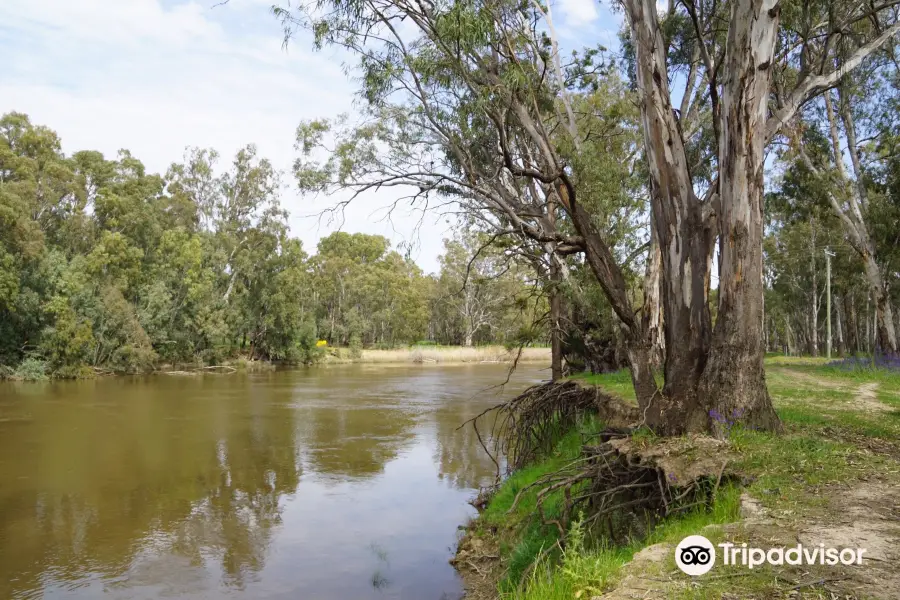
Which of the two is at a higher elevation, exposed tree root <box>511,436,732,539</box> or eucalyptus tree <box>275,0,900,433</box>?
eucalyptus tree <box>275,0,900,433</box>

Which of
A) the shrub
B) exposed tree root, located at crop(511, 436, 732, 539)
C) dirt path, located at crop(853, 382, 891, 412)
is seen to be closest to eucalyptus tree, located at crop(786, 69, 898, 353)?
dirt path, located at crop(853, 382, 891, 412)

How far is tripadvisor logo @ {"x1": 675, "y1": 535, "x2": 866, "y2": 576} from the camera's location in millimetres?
2760

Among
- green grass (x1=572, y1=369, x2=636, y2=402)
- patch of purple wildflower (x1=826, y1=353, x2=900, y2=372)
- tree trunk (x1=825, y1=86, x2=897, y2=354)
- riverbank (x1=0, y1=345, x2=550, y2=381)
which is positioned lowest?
riverbank (x1=0, y1=345, x2=550, y2=381)

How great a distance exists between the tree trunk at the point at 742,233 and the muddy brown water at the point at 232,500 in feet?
10.8

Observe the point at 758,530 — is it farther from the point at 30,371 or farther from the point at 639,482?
the point at 30,371

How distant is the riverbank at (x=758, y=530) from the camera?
265 cm

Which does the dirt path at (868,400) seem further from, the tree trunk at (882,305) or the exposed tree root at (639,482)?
the tree trunk at (882,305)

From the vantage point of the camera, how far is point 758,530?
3.20 meters

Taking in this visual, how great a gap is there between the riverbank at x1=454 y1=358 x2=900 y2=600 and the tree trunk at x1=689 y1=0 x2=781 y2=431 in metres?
0.31

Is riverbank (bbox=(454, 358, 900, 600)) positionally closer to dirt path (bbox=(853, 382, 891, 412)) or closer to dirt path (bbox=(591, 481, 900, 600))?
dirt path (bbox=(591, 481, 900, 600))

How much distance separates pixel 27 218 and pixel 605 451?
26738mm

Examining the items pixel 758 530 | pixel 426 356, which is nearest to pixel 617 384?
pixel 758 530

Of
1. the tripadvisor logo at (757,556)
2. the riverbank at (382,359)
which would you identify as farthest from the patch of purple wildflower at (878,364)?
the riverbank at (382,359)

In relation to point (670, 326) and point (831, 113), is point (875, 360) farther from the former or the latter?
point (670, 326)
